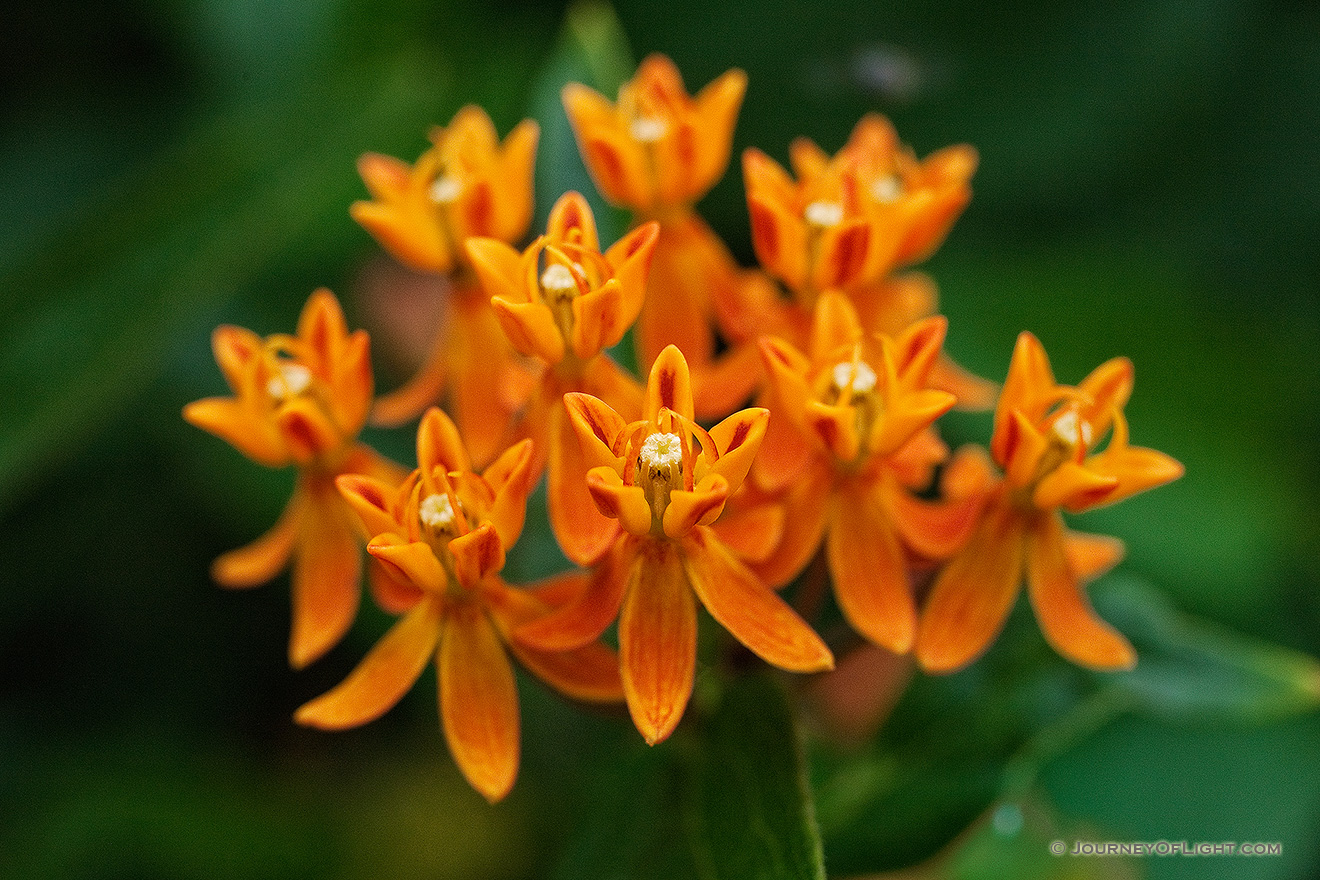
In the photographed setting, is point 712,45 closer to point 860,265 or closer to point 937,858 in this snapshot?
point 860,265

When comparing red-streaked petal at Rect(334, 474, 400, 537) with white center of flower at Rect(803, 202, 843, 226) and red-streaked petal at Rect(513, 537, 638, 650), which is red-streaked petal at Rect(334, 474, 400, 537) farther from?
white center of flower at Rect(803, 202, 843, 226)

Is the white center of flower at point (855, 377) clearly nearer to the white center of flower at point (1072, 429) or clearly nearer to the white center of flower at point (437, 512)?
the white center of flower at point (1072, 429)

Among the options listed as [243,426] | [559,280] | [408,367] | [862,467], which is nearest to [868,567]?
[862,467]

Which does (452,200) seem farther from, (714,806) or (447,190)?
(714,806)

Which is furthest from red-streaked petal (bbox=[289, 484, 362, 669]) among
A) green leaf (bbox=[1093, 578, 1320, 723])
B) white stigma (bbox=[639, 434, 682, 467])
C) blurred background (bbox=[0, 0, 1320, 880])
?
green leaf (bbox=[1093, 578, 1320, 723])

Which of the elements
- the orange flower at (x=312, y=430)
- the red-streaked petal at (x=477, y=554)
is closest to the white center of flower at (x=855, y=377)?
the red-streaked petal at (x=477, y=554)

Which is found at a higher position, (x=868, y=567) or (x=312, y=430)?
(x=312, y=430)
